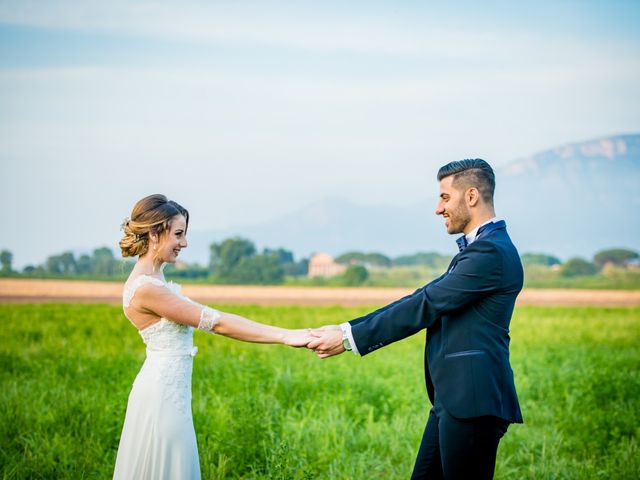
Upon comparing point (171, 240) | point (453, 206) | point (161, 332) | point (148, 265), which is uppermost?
point (453, 206)

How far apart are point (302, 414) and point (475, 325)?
17.5 ft

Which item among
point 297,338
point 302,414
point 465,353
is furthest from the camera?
point 302,414

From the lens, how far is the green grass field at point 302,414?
7078mm

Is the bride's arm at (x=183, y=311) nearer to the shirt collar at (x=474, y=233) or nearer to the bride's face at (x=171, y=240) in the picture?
the bride's face at (x=171, y=240)

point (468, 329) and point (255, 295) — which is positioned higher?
point (468, 329)

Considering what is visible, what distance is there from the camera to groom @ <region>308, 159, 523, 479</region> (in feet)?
13.5

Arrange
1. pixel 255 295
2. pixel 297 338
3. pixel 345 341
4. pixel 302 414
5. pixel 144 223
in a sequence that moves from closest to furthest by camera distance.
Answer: pixel 144 223 < pixel 345 341 < pixel 297 338 < pixel 302 414 < pixel 255 295

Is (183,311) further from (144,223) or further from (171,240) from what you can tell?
(144,223)

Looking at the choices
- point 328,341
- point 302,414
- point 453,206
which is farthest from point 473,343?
point 302,414

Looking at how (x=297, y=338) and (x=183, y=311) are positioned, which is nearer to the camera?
(x=183, y=311)

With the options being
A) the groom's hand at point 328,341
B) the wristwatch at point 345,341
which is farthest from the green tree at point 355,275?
the wristwatch at point 345,341

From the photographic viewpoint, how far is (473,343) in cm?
413

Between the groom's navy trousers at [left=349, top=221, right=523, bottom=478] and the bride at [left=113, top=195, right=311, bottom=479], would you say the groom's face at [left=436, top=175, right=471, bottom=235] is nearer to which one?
the groom's navy trousers at [left=349, top=221, right=523, bottom=478]

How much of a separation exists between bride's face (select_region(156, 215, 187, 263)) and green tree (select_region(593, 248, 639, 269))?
353 ft
